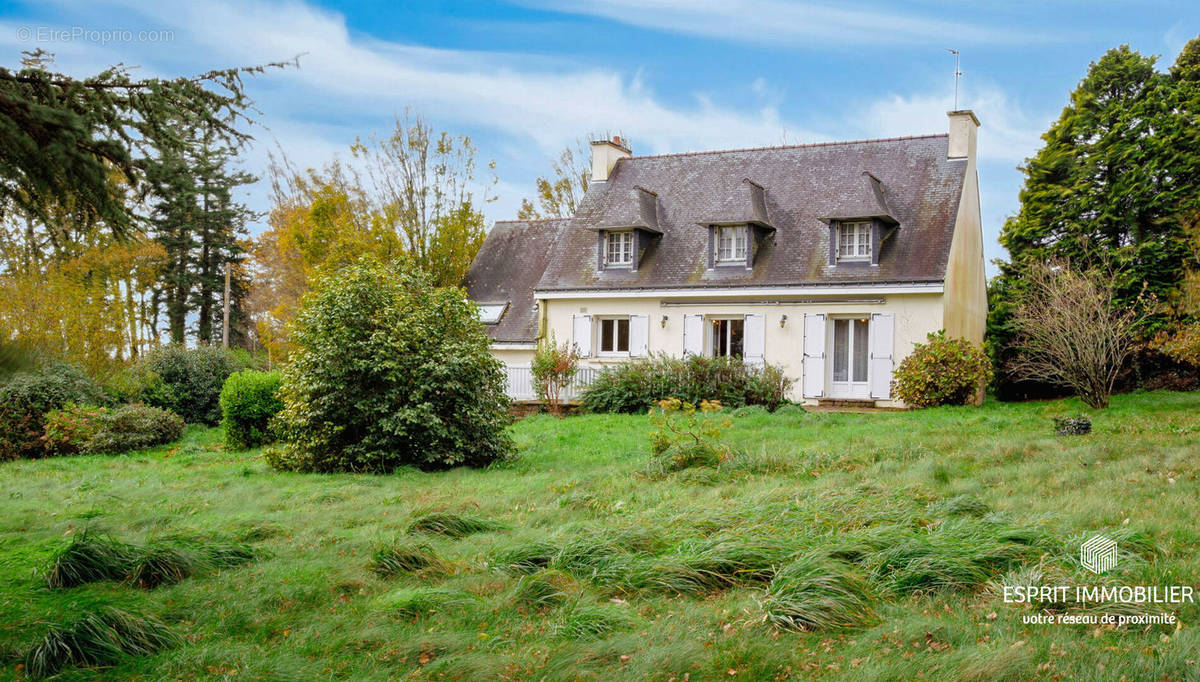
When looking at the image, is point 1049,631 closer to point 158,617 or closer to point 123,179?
point 158,617

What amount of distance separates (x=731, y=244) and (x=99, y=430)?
14.3 m

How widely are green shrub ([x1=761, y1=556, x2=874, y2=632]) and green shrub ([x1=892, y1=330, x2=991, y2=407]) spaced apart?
46.6 feet

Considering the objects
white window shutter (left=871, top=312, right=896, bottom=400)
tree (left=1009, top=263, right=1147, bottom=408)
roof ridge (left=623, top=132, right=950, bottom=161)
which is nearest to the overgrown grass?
tree (left=1009, top=263, right=1147, bottom=408)

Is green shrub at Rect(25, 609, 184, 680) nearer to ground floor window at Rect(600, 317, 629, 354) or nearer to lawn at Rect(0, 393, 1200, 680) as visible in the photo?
lawn at Rect(0, 393, 1200, 680)

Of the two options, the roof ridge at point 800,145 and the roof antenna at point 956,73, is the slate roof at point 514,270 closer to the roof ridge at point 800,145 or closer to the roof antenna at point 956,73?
the roof ridge at point 800,145

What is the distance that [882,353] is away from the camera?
66.9ft

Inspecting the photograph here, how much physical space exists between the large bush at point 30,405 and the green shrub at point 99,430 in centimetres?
35

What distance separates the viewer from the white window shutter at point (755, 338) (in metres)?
21.6

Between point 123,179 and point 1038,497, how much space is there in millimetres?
7598

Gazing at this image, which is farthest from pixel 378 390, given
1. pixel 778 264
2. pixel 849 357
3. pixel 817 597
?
pixel 849 357

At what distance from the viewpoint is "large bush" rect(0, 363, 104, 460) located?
679 inches

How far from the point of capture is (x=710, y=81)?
16.7m

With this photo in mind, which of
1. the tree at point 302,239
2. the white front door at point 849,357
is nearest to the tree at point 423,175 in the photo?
the tree at point 302,239

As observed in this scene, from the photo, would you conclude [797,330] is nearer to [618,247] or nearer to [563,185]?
[618,247]
